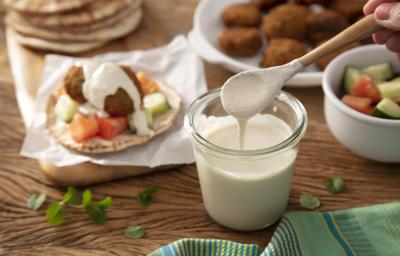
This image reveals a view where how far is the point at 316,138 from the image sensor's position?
2883 millimetres

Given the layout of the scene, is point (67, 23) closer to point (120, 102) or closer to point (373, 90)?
point (120, 102)

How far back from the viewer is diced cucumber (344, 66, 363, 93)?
2697 millimetres

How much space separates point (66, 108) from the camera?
2947 mm

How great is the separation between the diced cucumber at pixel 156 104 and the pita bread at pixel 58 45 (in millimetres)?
752

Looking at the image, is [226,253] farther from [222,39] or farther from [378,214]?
[222,39]

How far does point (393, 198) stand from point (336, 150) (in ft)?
1.25

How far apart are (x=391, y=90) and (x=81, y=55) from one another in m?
1.83

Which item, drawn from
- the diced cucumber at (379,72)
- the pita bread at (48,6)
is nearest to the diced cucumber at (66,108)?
the pita bread at (48,6)

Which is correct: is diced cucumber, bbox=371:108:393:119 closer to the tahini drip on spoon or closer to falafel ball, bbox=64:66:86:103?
the tahini drip on spoon

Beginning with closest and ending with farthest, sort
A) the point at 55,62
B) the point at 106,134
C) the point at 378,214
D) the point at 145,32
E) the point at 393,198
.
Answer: the point at 378,214, the point at 393,198, the point at 106,134, the point at 55,62, the point at 145,32

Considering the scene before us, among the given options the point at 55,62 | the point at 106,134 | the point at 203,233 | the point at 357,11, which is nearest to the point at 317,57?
the point at 203,233

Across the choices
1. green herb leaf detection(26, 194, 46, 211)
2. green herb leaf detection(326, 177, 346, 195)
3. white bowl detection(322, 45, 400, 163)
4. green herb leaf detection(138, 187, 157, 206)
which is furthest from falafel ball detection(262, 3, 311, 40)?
green herb leaf detection(26, 194, 46, 211)

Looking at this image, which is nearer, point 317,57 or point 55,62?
point 317,57

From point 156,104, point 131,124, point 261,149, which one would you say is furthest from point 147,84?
point 261,149
